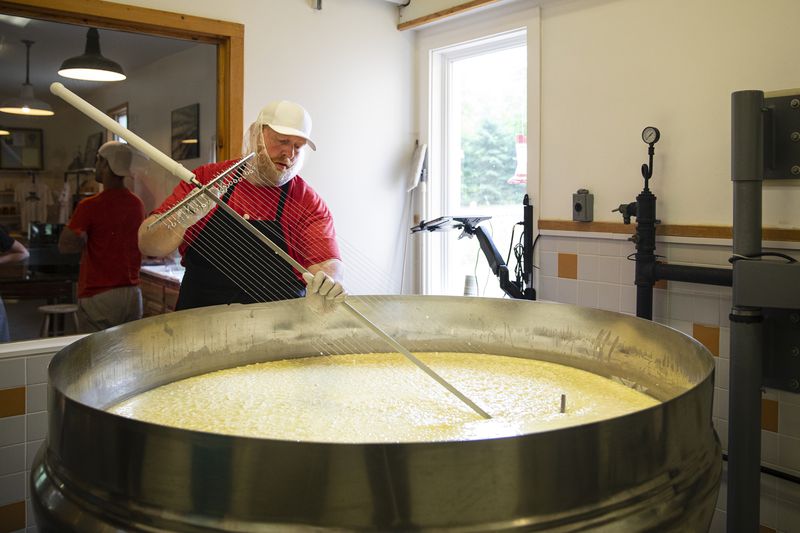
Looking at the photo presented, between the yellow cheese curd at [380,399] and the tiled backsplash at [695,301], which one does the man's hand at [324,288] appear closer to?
the yellow cheese curd at [380,399]

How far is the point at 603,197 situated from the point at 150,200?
2.00 m

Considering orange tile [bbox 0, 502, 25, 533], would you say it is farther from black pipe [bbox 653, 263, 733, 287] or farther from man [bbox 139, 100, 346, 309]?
black pipe [bbox 653, 263, 733, 287]

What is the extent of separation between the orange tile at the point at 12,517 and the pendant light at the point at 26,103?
4.93 feet

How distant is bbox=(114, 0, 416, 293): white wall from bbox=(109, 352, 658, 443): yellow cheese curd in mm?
1801

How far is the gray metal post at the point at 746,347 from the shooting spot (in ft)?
5.98

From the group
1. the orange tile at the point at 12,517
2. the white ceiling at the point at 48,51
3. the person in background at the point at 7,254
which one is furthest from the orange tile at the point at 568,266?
the orange tile at the point at 12,517

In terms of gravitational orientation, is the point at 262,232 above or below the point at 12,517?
above

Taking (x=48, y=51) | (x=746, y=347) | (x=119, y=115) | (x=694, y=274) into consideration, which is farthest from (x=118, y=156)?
(x=746, y=347)

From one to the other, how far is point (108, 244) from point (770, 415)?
2.65 m

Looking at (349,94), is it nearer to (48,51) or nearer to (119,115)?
(119,115)

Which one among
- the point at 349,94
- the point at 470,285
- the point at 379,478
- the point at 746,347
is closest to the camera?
the point at 379,478

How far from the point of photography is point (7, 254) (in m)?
2.50

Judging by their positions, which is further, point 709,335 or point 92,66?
point 92,66

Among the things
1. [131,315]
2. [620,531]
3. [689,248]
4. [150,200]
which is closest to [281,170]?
[150,200]
